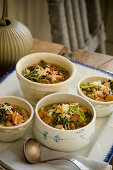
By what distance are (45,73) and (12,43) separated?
0.37 m

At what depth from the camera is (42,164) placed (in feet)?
4.41

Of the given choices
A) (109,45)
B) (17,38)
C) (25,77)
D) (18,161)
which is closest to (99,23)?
(109,45)

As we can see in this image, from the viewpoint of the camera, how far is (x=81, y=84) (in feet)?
5.97

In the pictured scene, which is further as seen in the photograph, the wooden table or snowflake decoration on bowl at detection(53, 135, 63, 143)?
the wooden table

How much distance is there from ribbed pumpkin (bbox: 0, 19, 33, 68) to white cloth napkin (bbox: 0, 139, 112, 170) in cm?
78

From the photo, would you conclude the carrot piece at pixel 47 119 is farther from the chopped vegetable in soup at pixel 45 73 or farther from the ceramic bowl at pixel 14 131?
the chopped vegetable in soup at pixel 45 73

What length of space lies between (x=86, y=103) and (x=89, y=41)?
201 centimetres

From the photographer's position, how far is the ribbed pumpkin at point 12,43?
1958 millimetres

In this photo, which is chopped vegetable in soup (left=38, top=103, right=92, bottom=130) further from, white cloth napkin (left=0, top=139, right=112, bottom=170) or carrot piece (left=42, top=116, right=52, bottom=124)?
white cloth napkin (left=0, top=139, right=112, bottom=170)

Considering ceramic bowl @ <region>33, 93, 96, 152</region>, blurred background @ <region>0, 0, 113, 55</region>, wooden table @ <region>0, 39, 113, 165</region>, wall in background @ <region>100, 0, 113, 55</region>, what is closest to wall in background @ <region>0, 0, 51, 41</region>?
blurred background @ <region>0, 0, 113, 55</region>

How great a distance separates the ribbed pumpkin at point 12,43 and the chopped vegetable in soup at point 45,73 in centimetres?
18

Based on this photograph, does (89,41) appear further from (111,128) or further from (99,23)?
(111,128)

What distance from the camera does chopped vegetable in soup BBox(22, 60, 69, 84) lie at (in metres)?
1.75

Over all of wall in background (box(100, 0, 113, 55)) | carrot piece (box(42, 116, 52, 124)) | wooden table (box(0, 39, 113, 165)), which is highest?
carrot piece (box(42, 116, 52, 124))
